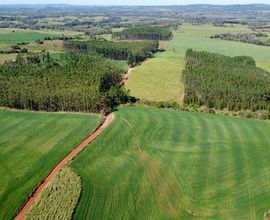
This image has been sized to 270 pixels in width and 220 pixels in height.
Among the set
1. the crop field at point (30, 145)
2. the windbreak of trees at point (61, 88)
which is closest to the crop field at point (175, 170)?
the crop field at point (30, 145)

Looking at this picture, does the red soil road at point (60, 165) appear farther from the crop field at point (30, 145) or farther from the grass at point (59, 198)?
the grass at point (59, 198)

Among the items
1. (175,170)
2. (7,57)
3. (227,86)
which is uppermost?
(175,170)

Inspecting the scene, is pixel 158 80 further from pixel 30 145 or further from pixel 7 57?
pixel 7 57

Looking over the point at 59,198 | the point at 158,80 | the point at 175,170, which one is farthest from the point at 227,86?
the point at 59,198

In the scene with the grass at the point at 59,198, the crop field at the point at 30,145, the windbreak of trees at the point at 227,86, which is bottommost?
the windbreak of trees at the point at 227,86

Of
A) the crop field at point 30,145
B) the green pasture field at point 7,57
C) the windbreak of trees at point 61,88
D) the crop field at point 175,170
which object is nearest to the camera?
the crop field at point 175,170

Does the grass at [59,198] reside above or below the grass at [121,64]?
above
